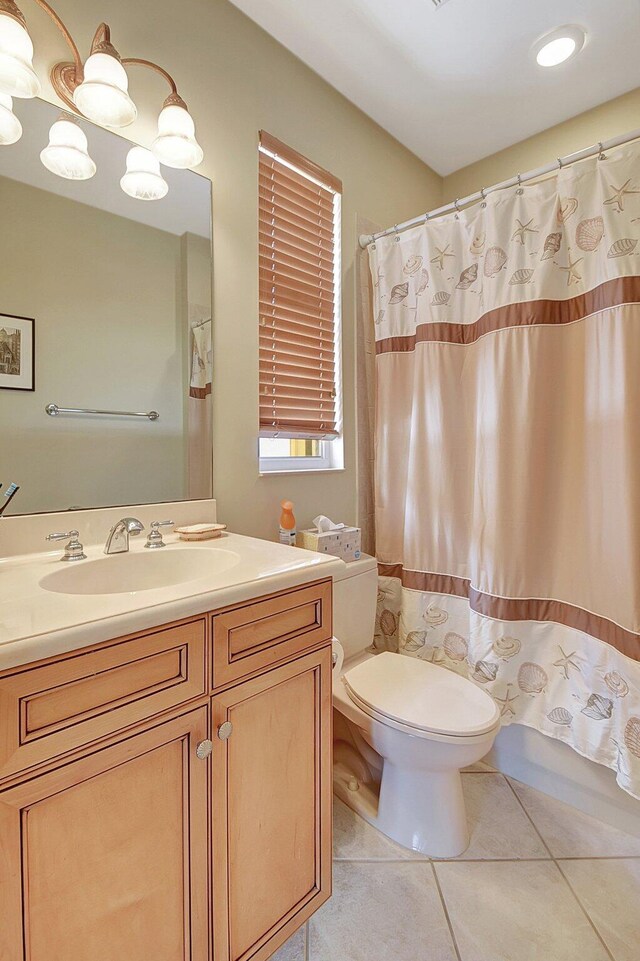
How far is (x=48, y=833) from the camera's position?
0.66 metres

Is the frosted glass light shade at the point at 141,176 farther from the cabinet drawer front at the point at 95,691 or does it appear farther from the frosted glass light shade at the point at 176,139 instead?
the cabinet drawer front at the point at 95,691

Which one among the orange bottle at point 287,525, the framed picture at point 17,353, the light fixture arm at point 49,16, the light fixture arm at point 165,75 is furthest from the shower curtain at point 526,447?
the framed picture at point 17,353

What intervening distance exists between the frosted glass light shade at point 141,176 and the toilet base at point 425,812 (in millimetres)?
1862

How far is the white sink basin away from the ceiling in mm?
1762

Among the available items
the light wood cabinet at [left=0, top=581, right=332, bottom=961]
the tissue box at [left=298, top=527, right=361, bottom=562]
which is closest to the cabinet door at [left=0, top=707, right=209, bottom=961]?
the light wood cabinet at [left=0, top=581, right=332, bottom=961]

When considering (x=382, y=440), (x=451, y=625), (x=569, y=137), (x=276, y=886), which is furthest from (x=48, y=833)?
(x=569, y=137)

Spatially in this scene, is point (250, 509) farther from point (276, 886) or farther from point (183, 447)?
point (276, 886)

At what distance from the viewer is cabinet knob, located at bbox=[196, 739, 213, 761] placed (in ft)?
2.68

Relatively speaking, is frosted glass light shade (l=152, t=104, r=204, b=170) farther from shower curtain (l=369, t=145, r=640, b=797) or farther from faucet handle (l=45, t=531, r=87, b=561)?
faucet handle (l=45, t=531, r=87, b=561)

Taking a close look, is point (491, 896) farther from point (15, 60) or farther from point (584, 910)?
point (15, 60)

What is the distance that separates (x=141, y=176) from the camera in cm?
124

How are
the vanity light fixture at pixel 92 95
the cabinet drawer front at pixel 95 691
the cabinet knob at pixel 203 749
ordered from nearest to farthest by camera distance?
the cabinet drawer front at pixel 95 691 < the cabinet knob at pixel 203 749 < the vanity light fixture at pixel 92 95

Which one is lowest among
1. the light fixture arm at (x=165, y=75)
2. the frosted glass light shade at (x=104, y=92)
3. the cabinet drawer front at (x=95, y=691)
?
the cabinet drawer front at (x=95, y=691)

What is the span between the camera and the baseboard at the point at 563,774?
4.66 ft
